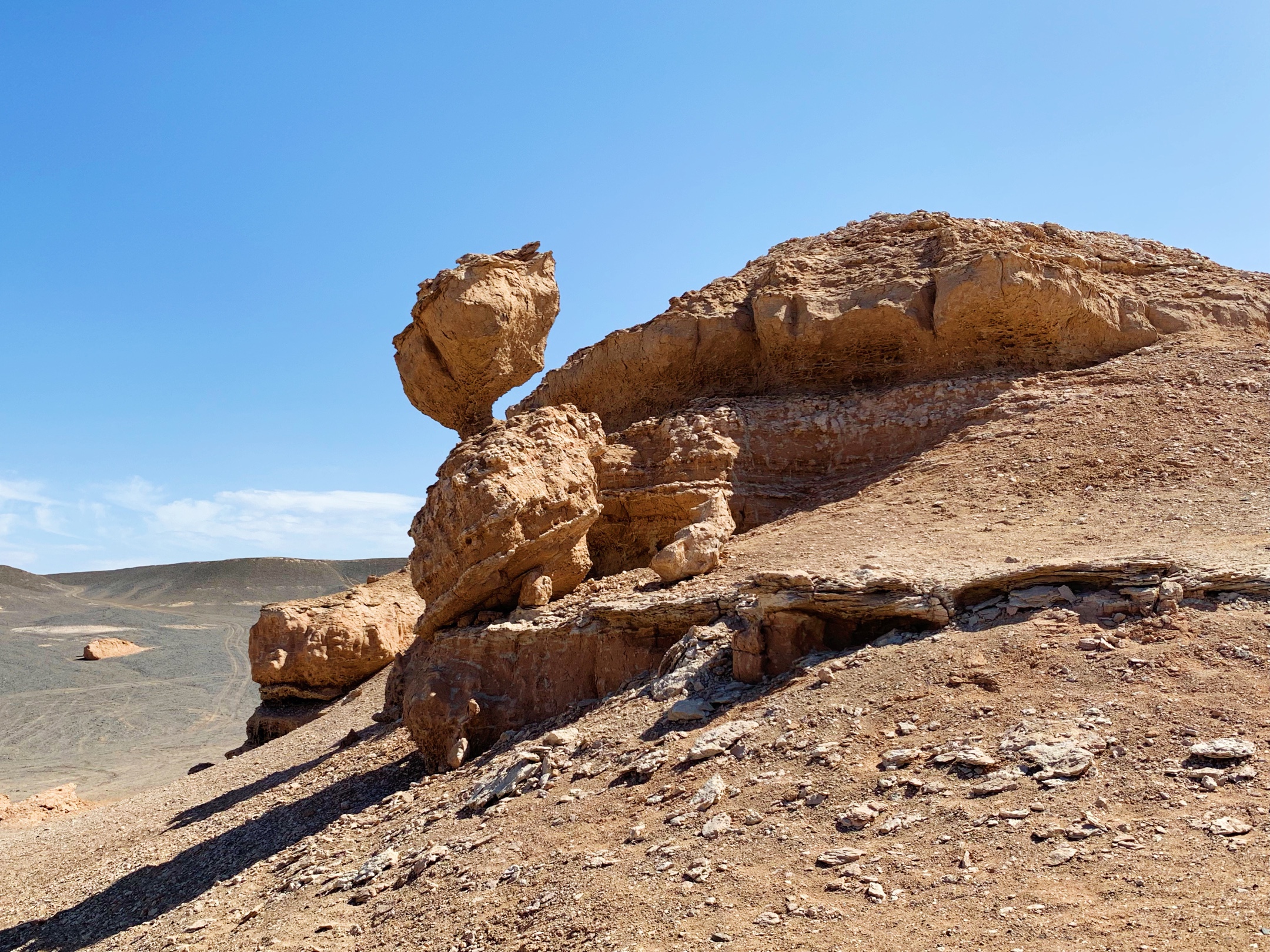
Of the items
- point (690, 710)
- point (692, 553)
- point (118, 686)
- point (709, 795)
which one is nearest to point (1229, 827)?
point (709, 795)

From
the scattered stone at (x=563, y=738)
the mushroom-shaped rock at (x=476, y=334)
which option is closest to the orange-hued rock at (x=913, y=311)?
the mushroom-shaped rock at (x=476, y=334)

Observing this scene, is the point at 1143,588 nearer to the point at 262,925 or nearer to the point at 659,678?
the point at 659,678

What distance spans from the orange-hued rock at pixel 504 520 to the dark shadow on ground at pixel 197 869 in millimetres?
1708

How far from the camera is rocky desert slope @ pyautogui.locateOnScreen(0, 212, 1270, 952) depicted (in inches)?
166

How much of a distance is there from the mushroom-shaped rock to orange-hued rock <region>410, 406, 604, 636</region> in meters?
3.15

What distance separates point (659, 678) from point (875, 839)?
2969 millimetres

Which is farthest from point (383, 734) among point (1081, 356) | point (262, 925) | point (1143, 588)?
point (1081, 356)

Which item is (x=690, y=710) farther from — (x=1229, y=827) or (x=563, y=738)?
(x=1229, y=827)

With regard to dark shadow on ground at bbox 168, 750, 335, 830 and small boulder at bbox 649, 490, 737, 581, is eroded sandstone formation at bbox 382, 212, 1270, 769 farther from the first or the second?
dark shadow on ground at bbox 168, 750, 335, 830

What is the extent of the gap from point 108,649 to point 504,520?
34124 millimetres

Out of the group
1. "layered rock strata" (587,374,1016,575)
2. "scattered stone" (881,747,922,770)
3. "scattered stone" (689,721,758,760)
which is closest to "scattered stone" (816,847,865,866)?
"scattered stone" (881,747,922,770)

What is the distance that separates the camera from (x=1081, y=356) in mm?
12070

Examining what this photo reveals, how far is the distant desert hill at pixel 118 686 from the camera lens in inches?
892

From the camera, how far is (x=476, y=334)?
41.2 ft
